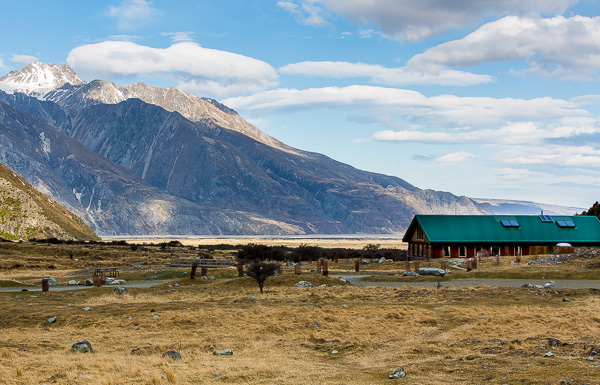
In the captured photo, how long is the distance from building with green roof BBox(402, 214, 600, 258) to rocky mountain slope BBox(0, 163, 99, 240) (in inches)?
3466

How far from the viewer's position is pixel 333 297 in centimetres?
3522

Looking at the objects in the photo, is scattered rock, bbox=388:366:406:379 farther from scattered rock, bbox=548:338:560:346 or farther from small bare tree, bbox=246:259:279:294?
small bare tree, bbox=246:259:279:294

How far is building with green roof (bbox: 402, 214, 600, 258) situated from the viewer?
7931cm

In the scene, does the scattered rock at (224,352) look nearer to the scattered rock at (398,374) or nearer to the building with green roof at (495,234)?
the scattered rock at (398,374)

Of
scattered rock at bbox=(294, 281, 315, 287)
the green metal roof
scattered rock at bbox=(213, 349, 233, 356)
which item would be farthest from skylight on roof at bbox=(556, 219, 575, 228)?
scattered rock at bbox=(213, 349, 233, 356)

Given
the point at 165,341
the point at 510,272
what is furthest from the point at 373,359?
→ the point at 510,272

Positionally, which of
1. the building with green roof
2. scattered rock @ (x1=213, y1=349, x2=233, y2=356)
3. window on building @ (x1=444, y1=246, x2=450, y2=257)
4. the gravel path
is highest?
the building with green roof

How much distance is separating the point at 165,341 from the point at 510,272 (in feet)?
110

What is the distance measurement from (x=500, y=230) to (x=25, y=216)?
352 ft

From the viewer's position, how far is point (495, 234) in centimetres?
8112

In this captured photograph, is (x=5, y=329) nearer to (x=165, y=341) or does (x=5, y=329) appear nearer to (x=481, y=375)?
(x=165, y=341)

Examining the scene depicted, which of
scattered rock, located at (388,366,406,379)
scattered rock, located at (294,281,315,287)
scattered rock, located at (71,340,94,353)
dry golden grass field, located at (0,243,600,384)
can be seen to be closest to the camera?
scattered rock, located at (388,366,406,379)

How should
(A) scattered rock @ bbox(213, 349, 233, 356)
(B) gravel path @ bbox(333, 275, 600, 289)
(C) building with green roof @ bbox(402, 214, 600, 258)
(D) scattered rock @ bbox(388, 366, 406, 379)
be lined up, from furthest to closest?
(C) building with green roof @ bbox(402, 214, 600, 258) < (B) gravel path @ bbox(333, 275, 600, 289) < (A) scattered rock @ bbox(213, 349, 233, 356) < (D) scattered rock @ bbox(388, 366, 406, 379)

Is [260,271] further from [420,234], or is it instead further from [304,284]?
[420,234]
